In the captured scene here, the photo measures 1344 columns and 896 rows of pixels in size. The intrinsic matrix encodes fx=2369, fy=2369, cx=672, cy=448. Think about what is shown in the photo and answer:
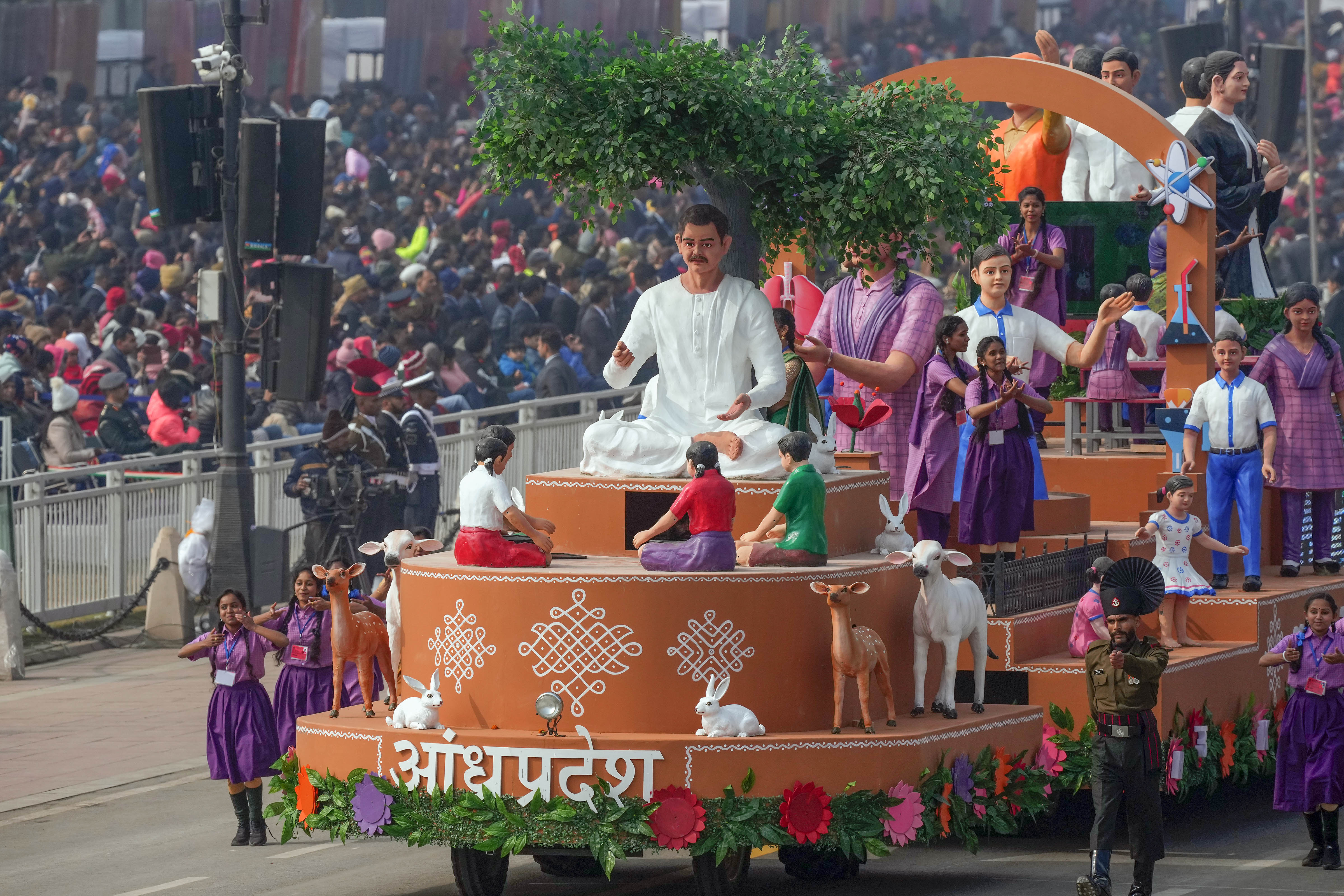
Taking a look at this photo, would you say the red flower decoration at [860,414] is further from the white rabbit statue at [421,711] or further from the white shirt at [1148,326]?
the white rabbit statue at [421,711]

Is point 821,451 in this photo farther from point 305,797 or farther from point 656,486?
point 305,797

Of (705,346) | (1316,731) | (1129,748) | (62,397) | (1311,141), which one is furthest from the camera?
(1311,141)

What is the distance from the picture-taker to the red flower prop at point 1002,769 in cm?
1089

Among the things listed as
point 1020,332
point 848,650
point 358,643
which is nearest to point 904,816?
point 848,650

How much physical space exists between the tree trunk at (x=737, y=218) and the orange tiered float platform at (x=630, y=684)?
8.44 ft

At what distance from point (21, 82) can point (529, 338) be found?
12.8 metres

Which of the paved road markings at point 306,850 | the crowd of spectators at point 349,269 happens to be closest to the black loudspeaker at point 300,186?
the crowd of spectators at point 349,269

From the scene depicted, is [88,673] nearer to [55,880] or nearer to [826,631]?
[55,880]

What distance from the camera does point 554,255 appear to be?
28.3 metres

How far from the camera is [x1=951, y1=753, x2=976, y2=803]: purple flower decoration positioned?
34.8 feet

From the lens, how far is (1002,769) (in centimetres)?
1098

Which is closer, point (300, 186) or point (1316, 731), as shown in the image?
point (1316, 731)

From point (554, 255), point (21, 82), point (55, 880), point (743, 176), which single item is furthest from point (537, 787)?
point (21, 82)

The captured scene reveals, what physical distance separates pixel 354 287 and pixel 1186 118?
36.4ft
